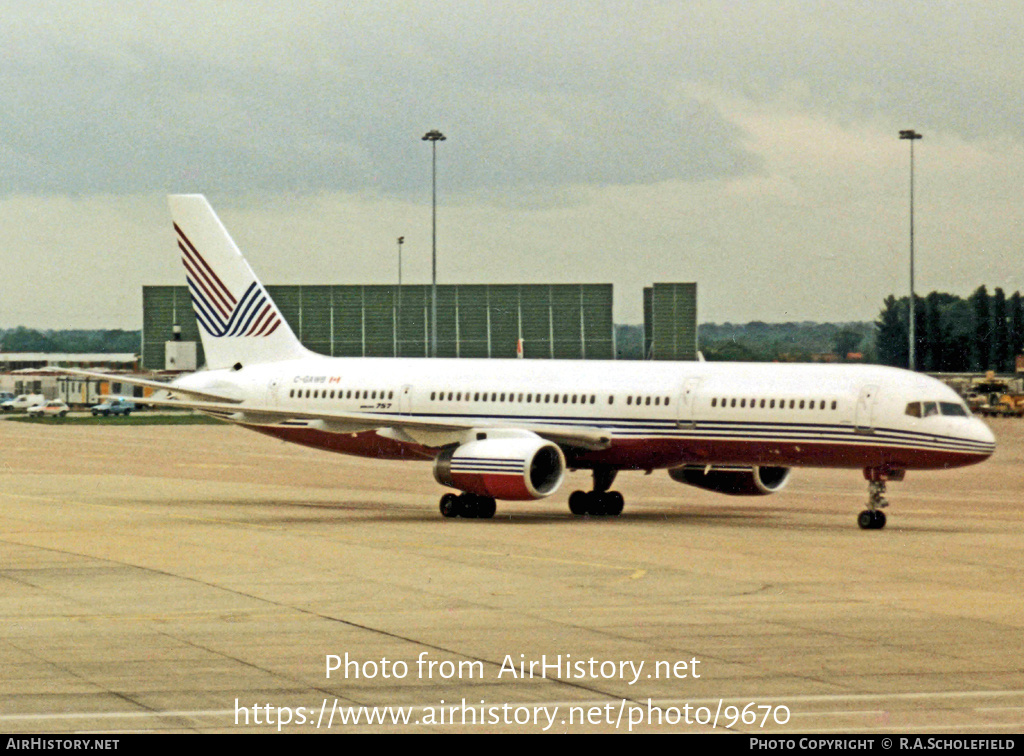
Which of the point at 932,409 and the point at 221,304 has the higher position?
the point at 221,304

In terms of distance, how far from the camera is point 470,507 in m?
40.3

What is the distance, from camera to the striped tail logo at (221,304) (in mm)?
48250

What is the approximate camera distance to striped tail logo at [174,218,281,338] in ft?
158

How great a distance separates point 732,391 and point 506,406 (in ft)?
22.4

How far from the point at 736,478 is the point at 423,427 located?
887 cm

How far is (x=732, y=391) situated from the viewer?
3847cm

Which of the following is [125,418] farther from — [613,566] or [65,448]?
[613,566]

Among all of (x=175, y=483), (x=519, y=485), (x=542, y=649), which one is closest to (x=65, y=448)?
(x=175, y=483)

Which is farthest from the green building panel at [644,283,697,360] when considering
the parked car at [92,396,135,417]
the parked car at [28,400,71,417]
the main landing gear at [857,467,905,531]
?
the parked car at [28,400,71,417]

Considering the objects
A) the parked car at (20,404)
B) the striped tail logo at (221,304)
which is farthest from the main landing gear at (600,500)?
the parked car at (20,404)

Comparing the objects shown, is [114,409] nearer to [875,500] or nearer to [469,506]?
[469,506]

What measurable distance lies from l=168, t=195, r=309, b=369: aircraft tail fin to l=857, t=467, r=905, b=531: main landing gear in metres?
19.6

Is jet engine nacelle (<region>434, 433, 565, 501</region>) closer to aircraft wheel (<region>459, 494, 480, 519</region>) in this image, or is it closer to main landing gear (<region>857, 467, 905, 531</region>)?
aircraft wheel (<region>459, 494, 480, 519</region>)

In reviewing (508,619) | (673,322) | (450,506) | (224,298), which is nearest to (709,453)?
(450,506)
